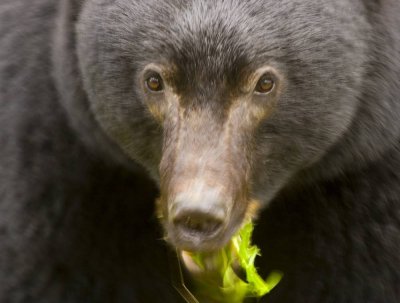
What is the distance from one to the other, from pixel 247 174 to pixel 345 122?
0.51 m

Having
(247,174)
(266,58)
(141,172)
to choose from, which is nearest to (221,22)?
(266,58)

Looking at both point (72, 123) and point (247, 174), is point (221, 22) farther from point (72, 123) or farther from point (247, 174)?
point (72, 123)

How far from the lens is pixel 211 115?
4.02m

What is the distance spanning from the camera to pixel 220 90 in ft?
13.2

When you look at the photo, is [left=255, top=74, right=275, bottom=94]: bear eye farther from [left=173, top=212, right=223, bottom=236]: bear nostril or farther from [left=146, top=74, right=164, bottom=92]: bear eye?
[left=173, top=212, right=223, bottom=236]: bear nostril

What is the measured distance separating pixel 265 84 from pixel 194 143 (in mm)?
369

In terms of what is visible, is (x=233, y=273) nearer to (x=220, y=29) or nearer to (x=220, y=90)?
(x=220, y=90)

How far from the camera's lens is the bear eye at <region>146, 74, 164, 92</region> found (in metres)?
4.14

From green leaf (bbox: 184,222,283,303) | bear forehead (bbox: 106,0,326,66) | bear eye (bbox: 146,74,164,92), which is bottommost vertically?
green leaf (bbox: 184,222,283,303)

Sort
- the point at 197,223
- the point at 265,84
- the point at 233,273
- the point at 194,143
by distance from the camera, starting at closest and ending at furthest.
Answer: the point at 197,223 → the point at 194,143 → the point at 265,84 → the point at 233,273

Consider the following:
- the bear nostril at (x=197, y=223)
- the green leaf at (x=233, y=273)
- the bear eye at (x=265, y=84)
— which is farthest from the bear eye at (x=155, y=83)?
the green leaf at (x=233, y=273)

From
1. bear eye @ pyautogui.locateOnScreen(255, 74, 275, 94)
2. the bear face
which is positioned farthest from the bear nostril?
bear eye @ pyautogui.locateOnScreen(255, 74, 275, 94)

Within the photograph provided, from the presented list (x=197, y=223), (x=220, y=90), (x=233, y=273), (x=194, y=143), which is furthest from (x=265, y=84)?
(x=233, y=273)

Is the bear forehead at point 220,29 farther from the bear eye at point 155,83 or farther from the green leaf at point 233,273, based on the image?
the green leaf at point 233,273
